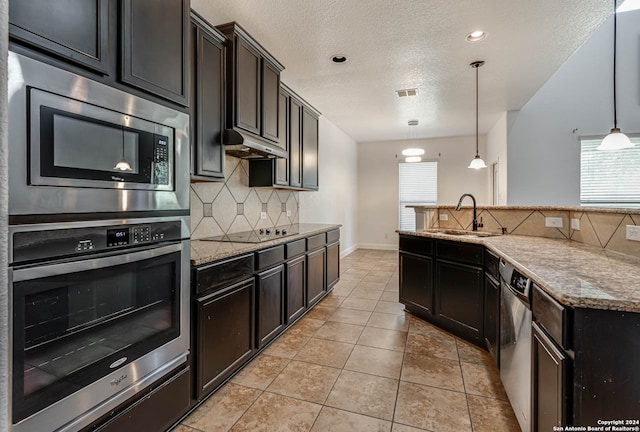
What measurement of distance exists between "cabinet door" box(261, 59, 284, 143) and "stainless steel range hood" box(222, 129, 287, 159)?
139mm

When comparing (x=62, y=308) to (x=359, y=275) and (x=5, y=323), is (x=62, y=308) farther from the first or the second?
(x=359, y=275)

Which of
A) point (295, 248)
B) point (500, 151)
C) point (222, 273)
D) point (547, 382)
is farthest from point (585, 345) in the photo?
point (500, 151)

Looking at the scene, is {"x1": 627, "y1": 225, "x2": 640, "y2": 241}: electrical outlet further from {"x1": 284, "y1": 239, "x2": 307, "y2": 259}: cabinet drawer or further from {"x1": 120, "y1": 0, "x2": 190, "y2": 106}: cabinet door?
{"x1": 120, "y1": 0, "x2": 190, "y2": 106}: cabinet door

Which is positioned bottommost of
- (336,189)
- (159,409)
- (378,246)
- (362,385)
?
(362,385)

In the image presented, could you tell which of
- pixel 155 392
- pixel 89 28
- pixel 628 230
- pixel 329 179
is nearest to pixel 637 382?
pixel 628 230

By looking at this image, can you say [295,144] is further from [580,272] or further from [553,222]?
[580,272]

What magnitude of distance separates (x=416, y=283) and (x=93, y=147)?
9.79 feet

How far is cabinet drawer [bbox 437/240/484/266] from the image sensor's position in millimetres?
2617

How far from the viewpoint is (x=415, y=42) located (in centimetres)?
290

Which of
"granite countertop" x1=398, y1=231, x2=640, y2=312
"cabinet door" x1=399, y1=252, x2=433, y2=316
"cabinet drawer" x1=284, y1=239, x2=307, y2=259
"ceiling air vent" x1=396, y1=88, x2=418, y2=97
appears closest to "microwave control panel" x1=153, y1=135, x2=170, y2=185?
"cabinet drawer" x1=284, y1=239, x2=307, y2=259

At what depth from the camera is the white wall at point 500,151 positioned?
17.0 feet

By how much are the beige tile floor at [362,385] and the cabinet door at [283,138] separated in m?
1.56

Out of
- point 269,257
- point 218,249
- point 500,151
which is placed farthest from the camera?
point 500,151

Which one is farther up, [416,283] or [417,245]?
[417,245]
